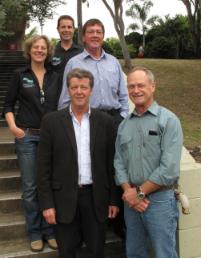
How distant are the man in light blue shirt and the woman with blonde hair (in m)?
0.16

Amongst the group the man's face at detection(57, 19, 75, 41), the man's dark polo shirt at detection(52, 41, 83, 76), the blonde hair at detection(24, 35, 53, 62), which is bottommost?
the man's dark polo shirt at detection(52, 41, 83, 76)

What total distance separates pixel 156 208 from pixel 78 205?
636 millimetres

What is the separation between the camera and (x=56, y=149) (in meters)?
3.54

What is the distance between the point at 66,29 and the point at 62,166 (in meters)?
1.78

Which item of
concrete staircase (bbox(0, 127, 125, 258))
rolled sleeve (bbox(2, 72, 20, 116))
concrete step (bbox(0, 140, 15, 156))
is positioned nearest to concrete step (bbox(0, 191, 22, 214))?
concrete staircase (bbox(0, 127, 125, 258))

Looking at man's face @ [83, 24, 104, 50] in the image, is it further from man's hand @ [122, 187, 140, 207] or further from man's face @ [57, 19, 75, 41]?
man's hand @ [122, 187, 140, 207]

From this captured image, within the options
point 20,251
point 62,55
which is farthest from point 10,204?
point 62,55

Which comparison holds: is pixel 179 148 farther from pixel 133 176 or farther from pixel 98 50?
pixel 98 50

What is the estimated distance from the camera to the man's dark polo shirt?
4.55 m

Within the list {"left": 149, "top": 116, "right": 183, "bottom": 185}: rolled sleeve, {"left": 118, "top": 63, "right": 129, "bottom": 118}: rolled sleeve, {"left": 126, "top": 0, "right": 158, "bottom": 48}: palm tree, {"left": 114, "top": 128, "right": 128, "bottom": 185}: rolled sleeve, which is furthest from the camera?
{"left": 126, "top": 0, "right": 158, "bottom": 48}: palm tree

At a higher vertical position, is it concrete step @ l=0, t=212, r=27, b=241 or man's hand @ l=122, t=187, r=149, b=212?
man's hand @ l=122, t=187, r=149, b=212

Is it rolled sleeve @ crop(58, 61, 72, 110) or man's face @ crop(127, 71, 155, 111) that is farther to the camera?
rolled sleeve @ crop(58, 61, 72, 110)

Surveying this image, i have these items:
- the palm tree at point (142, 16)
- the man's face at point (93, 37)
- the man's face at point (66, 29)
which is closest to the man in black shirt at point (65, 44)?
the man's face at point (66, 29)

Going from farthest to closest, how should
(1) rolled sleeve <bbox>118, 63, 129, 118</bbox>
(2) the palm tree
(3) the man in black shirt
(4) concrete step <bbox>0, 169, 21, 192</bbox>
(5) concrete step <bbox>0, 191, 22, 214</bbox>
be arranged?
(2) the palm tree, (4) concrete step <bbox>0, 169, 21, 192</bbox>, (5) concrete step <bbox>0, 191, 22, 214</bbox>, (3) the man in black shirt, (1) rolled sleeve <bbox>118, 63, 129, 118</bbox>
